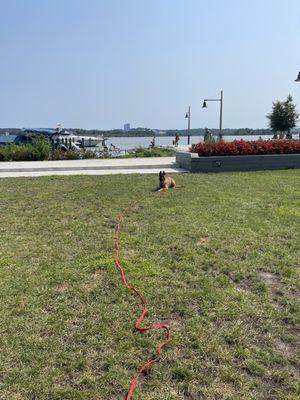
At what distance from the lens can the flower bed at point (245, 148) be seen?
43.5 feet

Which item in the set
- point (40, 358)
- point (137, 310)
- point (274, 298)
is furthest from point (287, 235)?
point (40, 358)

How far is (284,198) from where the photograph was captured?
7730 mm

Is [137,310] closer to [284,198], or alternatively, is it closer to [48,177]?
[284,198]

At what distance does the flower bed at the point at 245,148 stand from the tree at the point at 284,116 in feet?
80.2

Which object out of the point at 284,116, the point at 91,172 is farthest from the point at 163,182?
the point at 284,116

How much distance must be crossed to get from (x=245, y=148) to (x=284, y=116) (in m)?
25.9

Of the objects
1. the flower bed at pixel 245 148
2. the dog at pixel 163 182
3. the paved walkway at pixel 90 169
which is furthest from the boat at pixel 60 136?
the dog at pixel 163 182

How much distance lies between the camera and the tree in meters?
36.8

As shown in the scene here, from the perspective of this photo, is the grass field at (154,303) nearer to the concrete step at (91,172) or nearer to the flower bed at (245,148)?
the concrete step at (91,172)

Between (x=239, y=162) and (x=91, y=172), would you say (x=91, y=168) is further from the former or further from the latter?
(x=239, y=162)

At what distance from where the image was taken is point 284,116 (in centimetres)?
3700

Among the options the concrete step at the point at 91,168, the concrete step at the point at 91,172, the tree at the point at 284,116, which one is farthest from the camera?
the tree at the point at 284,116

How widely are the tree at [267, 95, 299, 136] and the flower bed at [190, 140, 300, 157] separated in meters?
24.5

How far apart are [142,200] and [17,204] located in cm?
221
